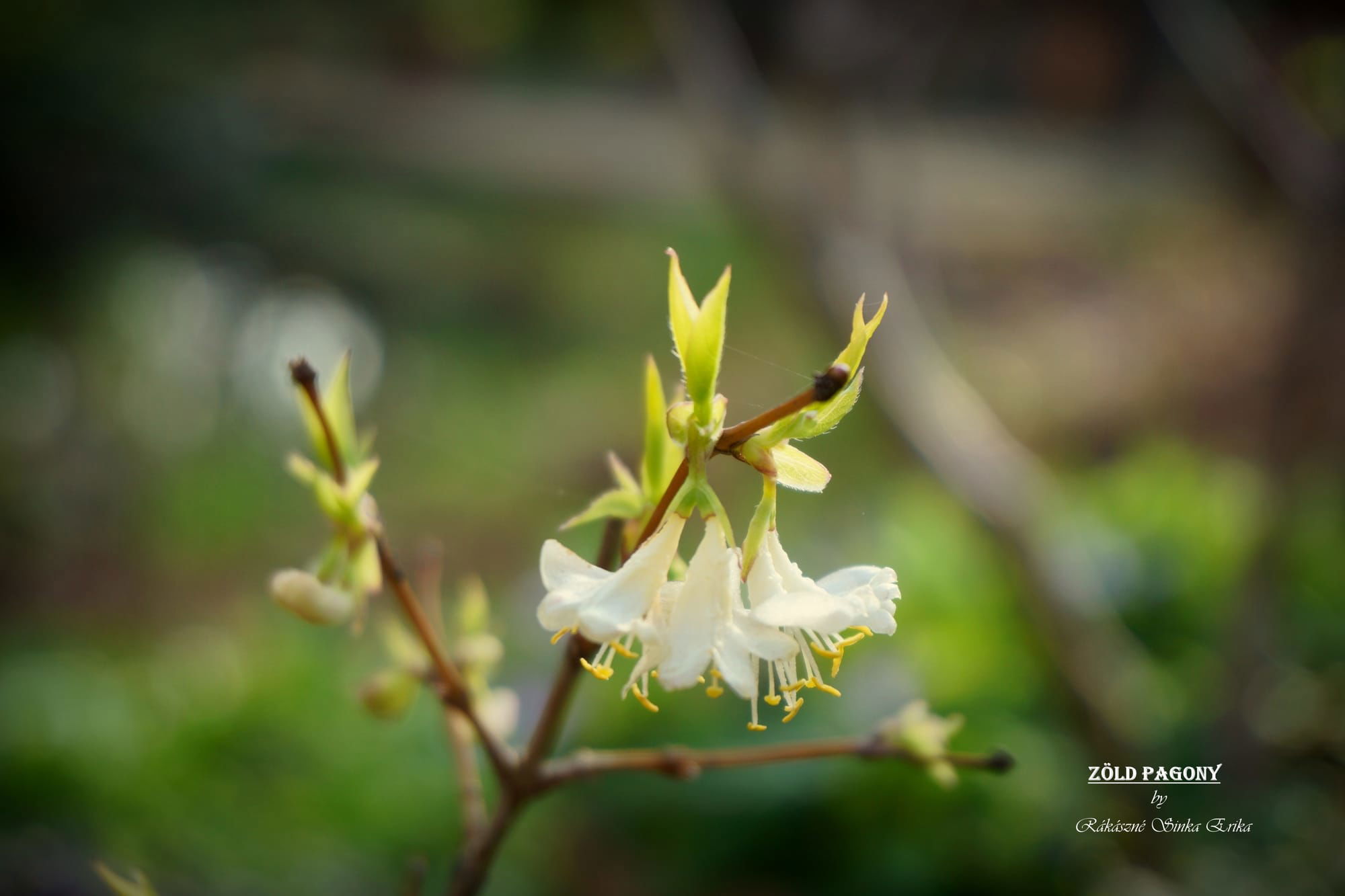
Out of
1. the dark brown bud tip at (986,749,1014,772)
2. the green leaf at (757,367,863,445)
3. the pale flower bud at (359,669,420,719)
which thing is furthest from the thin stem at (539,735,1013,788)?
the green leaf at (757,367,863,445)

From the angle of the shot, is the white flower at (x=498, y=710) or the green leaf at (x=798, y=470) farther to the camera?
the white flower at (x=498, y=710)

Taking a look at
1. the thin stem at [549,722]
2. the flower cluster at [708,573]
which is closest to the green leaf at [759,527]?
the flower cluster at [708,573]

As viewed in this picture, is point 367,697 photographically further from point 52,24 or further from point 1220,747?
point 52,24

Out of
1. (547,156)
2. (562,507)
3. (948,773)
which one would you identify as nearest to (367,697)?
(948,773)

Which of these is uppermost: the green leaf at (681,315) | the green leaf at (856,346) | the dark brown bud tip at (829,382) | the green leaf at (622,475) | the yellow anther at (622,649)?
the green leaf at (856,346)

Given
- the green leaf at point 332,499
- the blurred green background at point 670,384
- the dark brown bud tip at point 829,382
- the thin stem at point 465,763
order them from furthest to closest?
the blurred green background at point 670,384 < the thin stem at point 465,763 < the green leaf at point 332,499 < the dark brown bud tip at point 829,382

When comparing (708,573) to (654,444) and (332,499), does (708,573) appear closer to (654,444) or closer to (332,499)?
(654,444)

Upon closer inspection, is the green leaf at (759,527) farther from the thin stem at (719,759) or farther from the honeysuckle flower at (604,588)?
the thin stem at (719,759)
